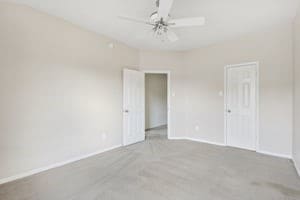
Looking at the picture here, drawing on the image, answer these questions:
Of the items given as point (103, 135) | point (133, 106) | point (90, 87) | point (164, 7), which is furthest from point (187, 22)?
point (103, 135)

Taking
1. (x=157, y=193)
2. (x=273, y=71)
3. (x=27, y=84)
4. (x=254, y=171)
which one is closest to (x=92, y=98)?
(x=27, y=84)

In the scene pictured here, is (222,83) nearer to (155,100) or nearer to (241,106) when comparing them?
(241,106)

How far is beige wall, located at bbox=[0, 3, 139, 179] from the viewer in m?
2.56

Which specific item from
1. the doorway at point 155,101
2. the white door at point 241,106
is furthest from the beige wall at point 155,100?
the white door at point 241,106

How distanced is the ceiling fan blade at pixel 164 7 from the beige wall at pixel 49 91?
1.96 metres

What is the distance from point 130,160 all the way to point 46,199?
1570 mm

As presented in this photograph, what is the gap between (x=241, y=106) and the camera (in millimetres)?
4164

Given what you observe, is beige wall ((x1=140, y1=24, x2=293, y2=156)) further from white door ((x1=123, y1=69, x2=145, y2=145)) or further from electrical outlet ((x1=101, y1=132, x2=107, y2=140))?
electrical outlet ((x1=101, y1=132, x2=107, y2=140))

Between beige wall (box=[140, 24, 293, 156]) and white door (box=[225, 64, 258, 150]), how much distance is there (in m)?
0.15

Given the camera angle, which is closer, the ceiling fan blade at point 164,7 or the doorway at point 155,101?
the ceiling fan blade at point 164,7

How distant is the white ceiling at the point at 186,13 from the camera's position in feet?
8.65

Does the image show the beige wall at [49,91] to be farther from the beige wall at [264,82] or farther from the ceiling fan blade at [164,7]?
the beige wall at [264,82]

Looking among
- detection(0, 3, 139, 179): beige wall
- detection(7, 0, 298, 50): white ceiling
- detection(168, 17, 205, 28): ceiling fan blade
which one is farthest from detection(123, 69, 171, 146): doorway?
detection(168, 17, 205, 28): ceiling fan blade

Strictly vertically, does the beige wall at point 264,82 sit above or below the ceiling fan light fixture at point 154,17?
below
